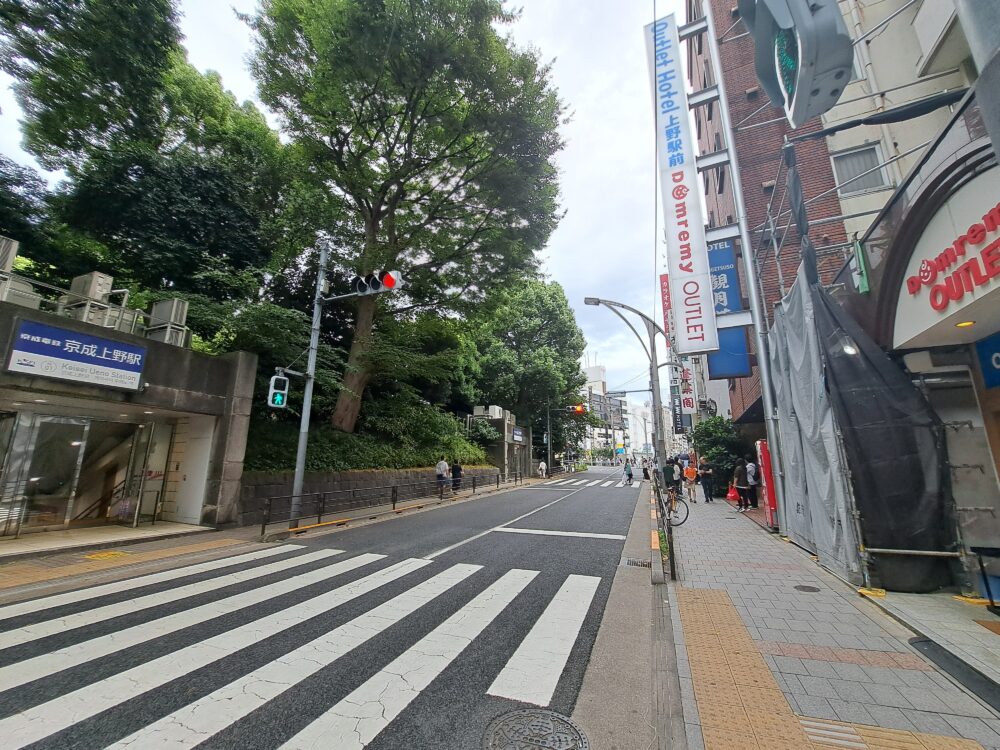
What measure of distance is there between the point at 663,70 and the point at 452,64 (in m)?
6.53

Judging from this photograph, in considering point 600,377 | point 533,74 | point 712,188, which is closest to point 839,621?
point 533,74

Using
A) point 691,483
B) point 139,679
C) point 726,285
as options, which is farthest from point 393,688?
point 691,483

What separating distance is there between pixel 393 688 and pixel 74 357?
9.65 metres

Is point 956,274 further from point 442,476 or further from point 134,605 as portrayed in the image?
point 442,476

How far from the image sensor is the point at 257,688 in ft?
11.0

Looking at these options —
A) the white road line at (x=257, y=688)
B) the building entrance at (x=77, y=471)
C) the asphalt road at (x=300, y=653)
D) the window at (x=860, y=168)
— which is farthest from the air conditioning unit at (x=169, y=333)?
the window at (x=860, y=168)

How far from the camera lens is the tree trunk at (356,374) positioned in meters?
14.4

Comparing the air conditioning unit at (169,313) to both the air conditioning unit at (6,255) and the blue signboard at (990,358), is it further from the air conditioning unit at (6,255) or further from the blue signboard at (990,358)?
the blue signboard at (990,358)

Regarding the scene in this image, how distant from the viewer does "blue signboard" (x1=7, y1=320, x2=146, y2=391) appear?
7.63 meters

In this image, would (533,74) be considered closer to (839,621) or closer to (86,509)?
(839,621)

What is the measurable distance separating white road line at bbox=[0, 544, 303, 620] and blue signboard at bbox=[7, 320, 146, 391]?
4.61 meters

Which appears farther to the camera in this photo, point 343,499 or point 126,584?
point 343,499

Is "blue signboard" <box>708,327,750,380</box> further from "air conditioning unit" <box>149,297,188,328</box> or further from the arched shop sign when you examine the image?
"air conditioning unit" <box>149,297,188,328</box>

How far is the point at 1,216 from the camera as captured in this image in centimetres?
1217
